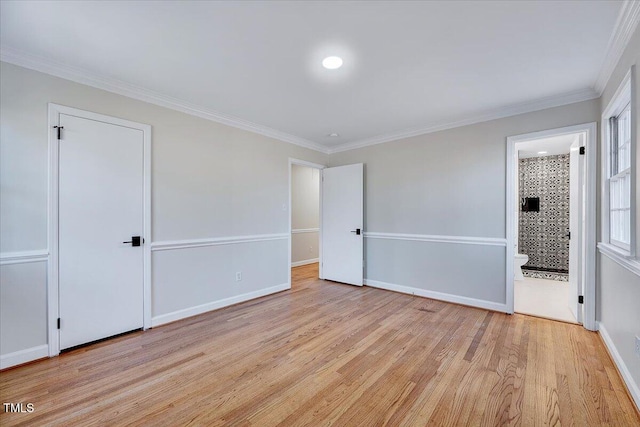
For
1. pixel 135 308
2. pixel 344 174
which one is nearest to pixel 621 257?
pixel 344 174

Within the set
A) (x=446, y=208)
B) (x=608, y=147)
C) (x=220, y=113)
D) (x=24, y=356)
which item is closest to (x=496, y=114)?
(x=608, y=147)

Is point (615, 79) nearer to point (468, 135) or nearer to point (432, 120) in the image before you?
point (468, 135)

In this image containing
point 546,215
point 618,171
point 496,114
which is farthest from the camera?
point 546,215

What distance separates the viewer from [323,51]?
218 centimetres

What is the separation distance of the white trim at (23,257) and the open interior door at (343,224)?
12.1 ft

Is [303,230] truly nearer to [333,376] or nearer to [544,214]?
[333,376]

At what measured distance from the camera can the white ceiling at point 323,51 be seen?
5.76ft

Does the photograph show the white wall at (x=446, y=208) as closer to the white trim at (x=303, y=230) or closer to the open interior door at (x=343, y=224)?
the open interior door at (x=343, y=224)

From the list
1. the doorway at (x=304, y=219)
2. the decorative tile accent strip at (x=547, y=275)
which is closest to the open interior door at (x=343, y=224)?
the doorway at (x=304, y=219)

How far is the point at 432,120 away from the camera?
12.3 feet

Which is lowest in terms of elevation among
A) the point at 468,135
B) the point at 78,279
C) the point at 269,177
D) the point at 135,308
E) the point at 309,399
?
the point at 309,399

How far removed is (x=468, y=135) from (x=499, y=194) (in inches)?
34.7

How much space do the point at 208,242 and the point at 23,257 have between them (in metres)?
1.58

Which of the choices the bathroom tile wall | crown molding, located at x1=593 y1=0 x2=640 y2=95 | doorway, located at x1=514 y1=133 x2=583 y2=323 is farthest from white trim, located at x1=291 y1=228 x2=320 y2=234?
crown molding, located at x1=593 y1=0 x2=640 y2=95
